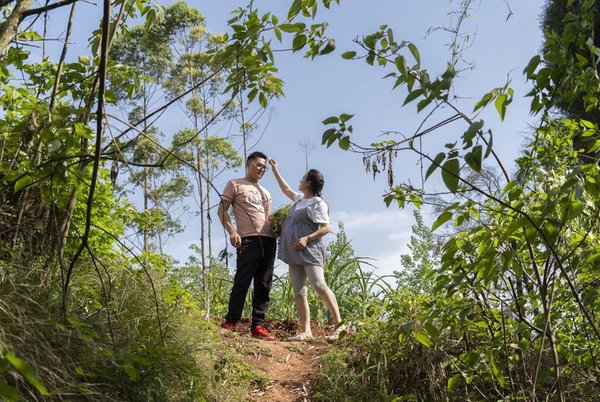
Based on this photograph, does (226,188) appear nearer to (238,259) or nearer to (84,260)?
(238,259)

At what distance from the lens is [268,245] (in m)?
6.45

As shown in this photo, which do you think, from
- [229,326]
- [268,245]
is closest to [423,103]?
[268,245]

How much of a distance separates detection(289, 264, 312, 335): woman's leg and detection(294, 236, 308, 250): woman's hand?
0.24 m

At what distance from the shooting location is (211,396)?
4.50m

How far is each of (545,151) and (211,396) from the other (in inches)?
103

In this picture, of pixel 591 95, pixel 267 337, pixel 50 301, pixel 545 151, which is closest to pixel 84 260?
pixel 50 301

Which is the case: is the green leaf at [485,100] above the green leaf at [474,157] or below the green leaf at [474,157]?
above

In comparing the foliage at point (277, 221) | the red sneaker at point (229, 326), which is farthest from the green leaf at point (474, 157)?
the foliage at point (277, 221)

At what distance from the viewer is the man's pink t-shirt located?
6211 millimetres

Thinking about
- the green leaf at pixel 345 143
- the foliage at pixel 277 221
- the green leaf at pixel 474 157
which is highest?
the foliage at pixel 277 221

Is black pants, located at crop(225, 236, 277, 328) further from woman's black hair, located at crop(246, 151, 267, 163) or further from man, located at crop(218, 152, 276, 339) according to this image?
woman's black hair, located at crop(246, 151, 267, 163)

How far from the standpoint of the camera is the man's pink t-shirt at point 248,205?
20.4 feet

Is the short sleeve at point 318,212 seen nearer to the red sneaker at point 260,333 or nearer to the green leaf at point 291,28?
the red sneaker at point 260,333

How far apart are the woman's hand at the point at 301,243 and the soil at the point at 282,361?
2.88 feet
